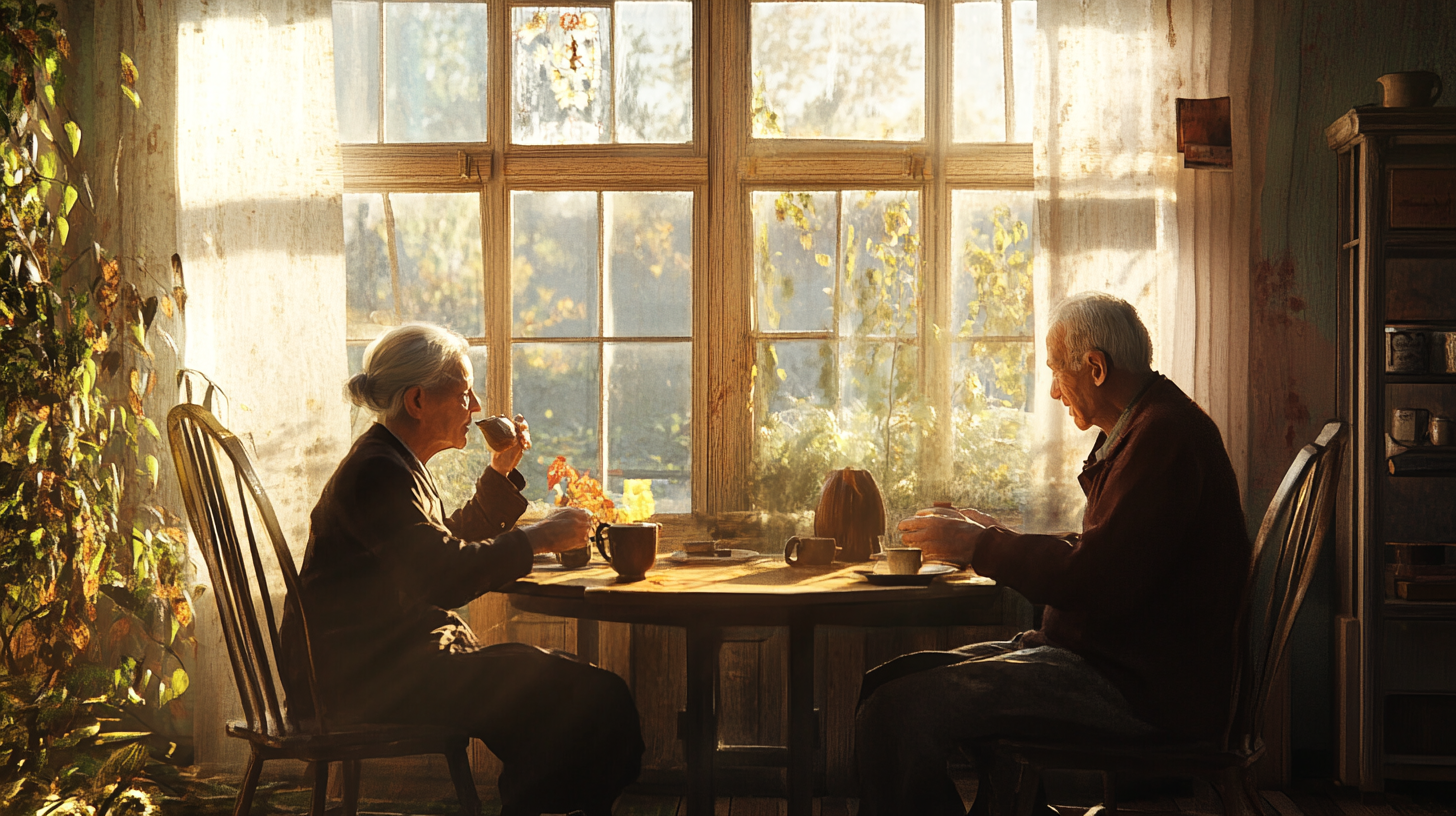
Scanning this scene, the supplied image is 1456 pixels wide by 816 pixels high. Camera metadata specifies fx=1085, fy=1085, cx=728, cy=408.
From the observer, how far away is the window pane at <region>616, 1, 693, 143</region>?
3.24m

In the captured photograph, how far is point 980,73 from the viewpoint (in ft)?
10.5

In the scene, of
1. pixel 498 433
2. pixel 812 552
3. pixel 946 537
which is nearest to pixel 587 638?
pixel 498 433

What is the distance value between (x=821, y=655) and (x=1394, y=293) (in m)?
2.03

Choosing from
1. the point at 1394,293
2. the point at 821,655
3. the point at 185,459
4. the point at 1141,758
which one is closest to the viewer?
the point at 1141,758

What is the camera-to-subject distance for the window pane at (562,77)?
10.7ft

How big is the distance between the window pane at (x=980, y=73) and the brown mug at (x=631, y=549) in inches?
70.2

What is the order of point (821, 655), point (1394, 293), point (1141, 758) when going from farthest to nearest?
point (1394, 293) → point (821, 655) → point (1141, 758)

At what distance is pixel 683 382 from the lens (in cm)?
327

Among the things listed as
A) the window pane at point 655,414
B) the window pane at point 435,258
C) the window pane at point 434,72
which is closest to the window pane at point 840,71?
the window pane at point 655,414

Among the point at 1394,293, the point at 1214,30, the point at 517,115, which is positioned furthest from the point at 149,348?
the point at 1394,293

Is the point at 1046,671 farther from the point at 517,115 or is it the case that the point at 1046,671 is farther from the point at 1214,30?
the point at 517,115

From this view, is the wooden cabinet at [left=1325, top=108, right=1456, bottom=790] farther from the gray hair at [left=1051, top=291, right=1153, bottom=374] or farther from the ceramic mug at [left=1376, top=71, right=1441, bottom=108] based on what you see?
the gray hair at [left=1051, top=291, right=1153, bottom=374]

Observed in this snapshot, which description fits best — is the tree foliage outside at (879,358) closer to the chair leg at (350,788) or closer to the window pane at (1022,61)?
the window pane at (1022,61)

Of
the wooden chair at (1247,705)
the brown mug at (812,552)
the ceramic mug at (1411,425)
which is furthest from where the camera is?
the ceramic mug at (1411,425)
